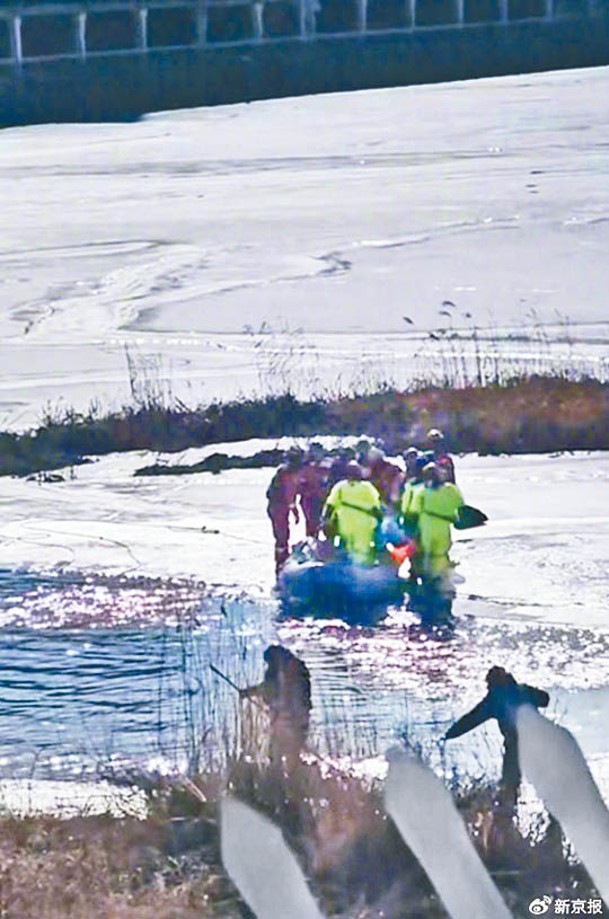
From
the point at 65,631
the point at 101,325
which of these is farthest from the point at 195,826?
the point at 101,325

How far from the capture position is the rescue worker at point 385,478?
14633mm

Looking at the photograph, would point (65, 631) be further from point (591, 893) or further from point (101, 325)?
point (101, 325)

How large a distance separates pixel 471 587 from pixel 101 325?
13.2 metres

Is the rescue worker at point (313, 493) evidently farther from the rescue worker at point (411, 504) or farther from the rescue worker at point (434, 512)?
the rescue worker at point (434, 512)

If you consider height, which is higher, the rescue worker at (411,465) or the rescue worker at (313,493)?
the rescue worker at (411,465)

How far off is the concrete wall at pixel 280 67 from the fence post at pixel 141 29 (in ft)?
2.17

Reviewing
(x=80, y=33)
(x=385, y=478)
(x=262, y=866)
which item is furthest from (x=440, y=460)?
(x=80, y=33)

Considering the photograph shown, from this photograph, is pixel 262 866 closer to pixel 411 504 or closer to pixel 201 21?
pixel 411 504

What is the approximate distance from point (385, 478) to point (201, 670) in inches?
106

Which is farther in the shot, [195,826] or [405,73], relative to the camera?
[405,73]

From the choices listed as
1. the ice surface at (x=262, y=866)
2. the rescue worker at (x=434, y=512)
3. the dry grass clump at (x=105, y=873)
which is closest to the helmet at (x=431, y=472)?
the rescue worker at (x=434, y=512)

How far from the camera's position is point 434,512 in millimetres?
13898

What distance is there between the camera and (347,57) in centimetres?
5250

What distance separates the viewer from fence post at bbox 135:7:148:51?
51219mm
